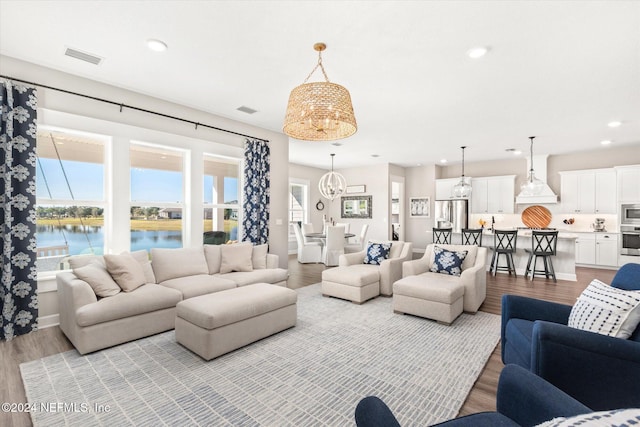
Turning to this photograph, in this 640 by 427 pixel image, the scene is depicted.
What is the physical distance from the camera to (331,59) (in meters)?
3.04

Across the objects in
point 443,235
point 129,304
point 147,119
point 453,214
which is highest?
point 147,119

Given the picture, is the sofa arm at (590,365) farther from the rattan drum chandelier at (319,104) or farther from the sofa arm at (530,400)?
the rattan drum chandelier at (319,104)

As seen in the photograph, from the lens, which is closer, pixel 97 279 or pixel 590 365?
pixel 590 365

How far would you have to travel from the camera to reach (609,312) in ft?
5.72

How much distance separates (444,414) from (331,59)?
3.16m

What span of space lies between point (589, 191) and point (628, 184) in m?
0.68

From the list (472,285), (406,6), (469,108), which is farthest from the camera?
(469,108)

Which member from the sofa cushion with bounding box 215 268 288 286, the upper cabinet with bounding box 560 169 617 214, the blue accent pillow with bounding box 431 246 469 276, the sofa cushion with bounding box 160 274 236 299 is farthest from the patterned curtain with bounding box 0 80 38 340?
the upper cabinet with bounding box 560 169 617 214

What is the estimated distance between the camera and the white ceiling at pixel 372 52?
2344 mm

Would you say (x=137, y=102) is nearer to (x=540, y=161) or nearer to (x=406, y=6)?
(x=406, y=6)

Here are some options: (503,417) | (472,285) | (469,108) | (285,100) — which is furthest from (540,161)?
(503,417)

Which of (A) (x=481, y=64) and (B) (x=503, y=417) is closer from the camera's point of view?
(B) (x=503, y=417)

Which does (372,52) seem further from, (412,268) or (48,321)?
(48,321)

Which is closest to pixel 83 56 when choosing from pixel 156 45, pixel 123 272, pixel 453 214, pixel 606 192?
pixel 156 45
